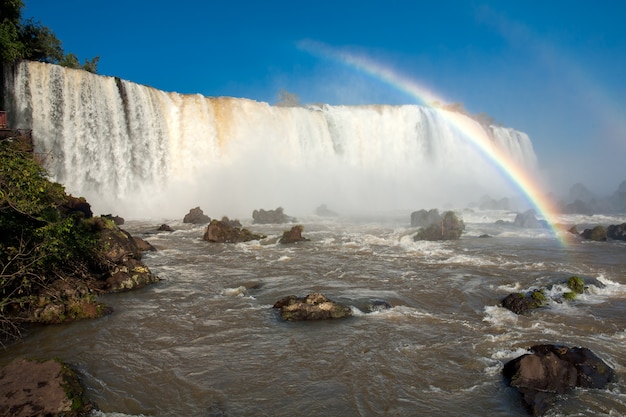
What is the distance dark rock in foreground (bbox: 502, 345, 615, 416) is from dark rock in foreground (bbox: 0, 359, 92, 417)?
5.54 meters

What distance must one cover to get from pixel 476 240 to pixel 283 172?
2120cm

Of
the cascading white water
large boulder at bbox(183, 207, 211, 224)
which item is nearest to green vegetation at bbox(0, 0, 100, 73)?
the cascading white water

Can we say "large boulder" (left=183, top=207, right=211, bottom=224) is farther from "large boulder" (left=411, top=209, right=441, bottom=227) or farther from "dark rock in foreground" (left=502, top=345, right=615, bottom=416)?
"dark rock in foreground" (left=502, top=345, right=615, bottom=416)

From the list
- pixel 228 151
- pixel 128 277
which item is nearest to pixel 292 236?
pixel 128 277

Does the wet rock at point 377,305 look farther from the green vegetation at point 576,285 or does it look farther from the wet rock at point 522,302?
the green vegetation at point 576,285

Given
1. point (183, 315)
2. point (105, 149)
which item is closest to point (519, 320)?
point (183, 315)

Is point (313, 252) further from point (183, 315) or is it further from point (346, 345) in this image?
point (346, 345)

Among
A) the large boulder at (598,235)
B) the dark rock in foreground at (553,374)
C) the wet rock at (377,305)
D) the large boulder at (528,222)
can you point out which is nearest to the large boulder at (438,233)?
the large boulder at (598,235)

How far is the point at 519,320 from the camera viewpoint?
8094mm

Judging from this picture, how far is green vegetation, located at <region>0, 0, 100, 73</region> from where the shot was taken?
21.5 metres

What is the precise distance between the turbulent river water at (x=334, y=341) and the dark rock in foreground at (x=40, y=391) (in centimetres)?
31

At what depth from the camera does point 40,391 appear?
15.6 ft

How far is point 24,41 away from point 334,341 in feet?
104

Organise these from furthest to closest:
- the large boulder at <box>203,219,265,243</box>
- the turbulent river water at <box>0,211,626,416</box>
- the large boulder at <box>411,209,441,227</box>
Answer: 1. the large boulder at <box>411,209,441,227</box>
2. the large boulder at <box>203,219,265,243</box>
3. the turbulent river water at <box>0,211,626,416</box>
